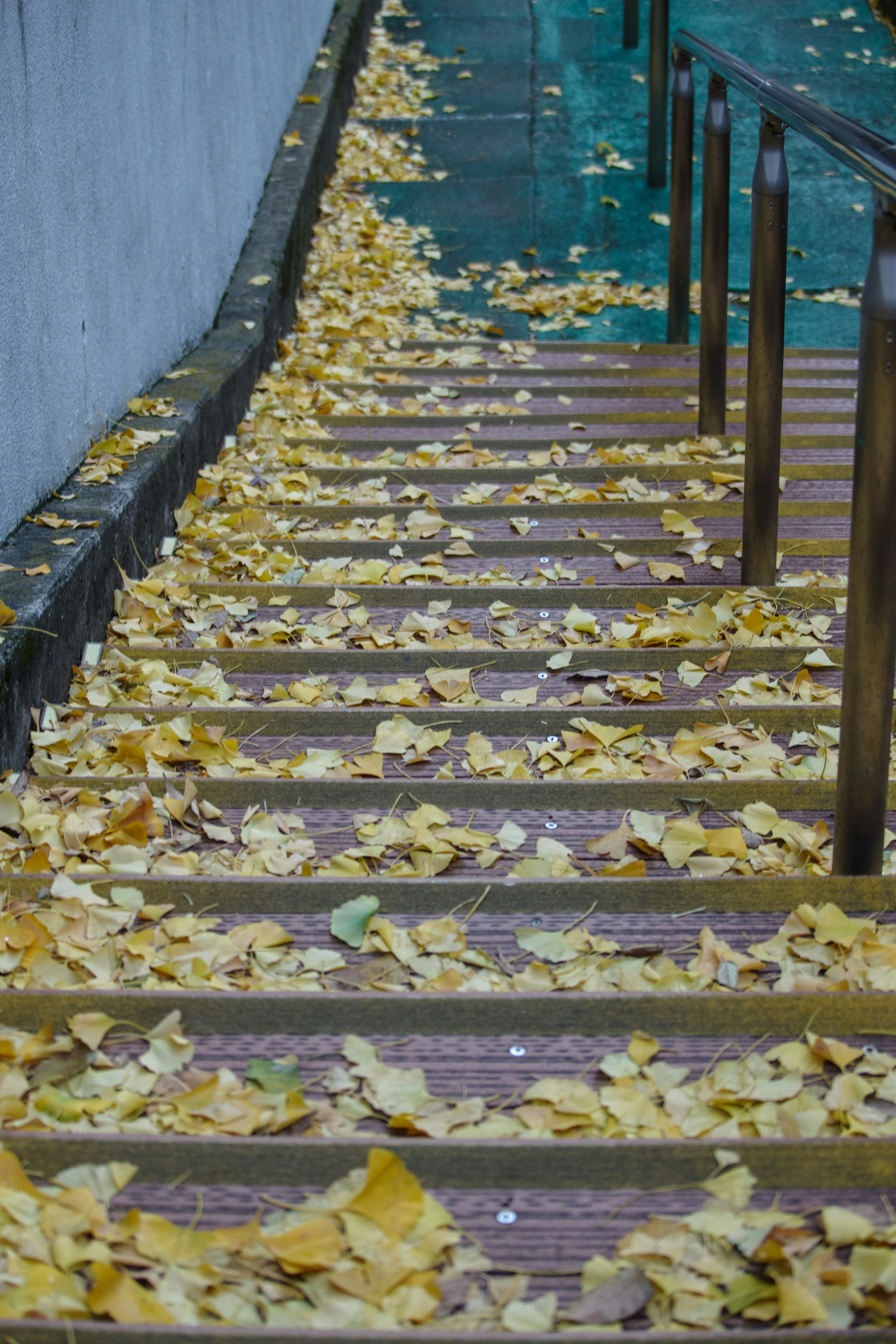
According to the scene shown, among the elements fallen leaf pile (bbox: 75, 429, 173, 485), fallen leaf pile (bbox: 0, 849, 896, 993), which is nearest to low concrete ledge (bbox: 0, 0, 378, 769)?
fallen leaf pile (bbox: 75, 429, 173, 485)

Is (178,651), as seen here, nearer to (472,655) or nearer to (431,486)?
(472,655)

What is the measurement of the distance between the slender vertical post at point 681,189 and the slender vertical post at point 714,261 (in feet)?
3.07

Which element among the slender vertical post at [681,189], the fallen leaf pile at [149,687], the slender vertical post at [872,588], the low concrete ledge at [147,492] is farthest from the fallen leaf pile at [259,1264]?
the slender vertical post at [681,189]

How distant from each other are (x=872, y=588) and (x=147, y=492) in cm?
187

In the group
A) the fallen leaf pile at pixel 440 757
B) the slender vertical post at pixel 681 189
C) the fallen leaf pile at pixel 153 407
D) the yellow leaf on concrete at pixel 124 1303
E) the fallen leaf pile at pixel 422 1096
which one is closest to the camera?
the yellow leaf on concrete at pixel 124 1303

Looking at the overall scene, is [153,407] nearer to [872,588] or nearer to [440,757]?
[440,757]

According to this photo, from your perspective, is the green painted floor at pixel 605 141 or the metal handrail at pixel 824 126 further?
the green painted floor at pixel 605 141

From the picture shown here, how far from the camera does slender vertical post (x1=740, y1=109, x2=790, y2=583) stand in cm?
265

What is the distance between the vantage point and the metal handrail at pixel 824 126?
1766 millimetres

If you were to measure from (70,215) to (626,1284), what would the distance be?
8.32 ft

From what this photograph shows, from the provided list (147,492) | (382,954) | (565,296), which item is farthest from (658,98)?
(382,954)

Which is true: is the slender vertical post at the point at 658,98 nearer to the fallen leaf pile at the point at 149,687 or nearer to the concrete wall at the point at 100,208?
the concrete wall at the point at 100,208

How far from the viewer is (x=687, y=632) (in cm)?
278

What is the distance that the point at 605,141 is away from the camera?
25.3 feet
